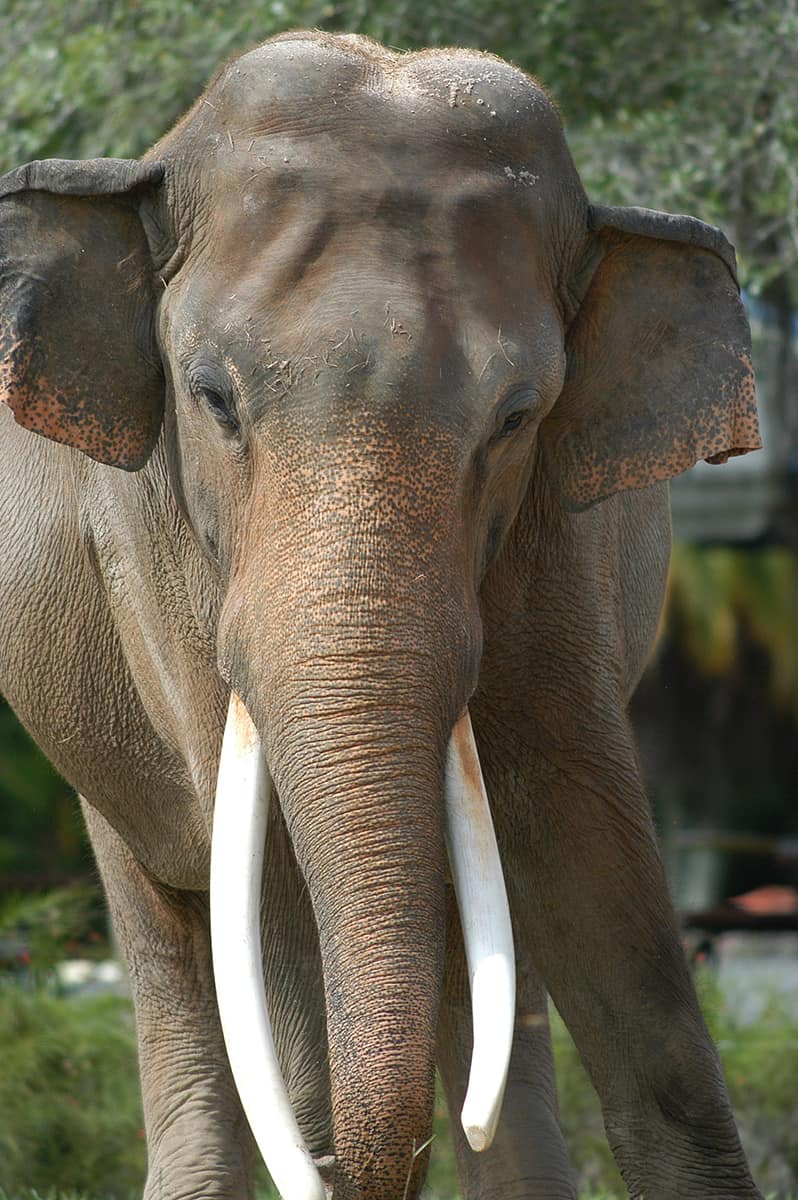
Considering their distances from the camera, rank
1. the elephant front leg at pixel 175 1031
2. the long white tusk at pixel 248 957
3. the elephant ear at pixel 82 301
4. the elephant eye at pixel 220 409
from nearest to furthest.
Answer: the long white tusk at pixel 248 957
the elephant eye at pixel 220 409
the elephant ear at pixel 82 301
the elephant front leg at pixel 175 1031

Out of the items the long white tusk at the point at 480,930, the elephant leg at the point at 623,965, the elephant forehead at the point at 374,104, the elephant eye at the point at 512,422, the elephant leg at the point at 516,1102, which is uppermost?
the elephant forehead at the point at 374,104

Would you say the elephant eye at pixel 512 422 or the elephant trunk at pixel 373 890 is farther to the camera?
the elephant eye at pixel 512 422

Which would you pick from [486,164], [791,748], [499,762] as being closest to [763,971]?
[791,748]

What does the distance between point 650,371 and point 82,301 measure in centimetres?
107

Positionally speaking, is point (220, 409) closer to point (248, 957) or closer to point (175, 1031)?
point (248, 957)

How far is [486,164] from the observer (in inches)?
154

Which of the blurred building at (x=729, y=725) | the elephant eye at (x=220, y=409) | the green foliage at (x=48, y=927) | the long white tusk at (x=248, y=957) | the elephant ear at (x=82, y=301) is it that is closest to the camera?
the long white tusk at (x=248, y=957)

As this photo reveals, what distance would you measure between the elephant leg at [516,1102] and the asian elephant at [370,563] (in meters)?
0.01

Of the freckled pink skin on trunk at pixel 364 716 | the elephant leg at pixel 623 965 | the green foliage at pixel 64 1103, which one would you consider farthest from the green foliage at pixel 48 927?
the freckled pink skin on trunk at pixel 364 716

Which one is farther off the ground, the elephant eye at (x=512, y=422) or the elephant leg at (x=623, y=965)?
the elephant eye at (x=512, y=422)

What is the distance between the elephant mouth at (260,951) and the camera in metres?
3.23

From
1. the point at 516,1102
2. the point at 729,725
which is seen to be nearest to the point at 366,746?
the point at 516,1102

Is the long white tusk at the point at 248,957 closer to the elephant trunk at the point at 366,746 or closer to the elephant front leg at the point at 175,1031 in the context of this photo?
the elephant trunk at the point at 366,746

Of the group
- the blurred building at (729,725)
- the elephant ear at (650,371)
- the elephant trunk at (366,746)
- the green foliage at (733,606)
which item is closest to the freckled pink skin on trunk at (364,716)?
the elephant trunk at (366,746)
